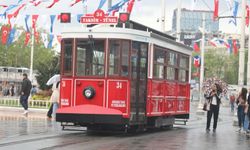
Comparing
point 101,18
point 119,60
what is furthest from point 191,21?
point 119,60

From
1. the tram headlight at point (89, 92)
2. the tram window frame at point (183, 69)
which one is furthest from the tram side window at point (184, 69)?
the tram headlight at point (89, 92)

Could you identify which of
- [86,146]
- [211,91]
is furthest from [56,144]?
[211,91]

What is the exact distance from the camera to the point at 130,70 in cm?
1703

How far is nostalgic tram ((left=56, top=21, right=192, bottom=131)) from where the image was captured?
16828 mm

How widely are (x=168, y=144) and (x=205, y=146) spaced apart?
0.91 m

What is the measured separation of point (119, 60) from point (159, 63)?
6.77 ft

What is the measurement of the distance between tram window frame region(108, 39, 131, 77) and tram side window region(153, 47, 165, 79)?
1.50 metres

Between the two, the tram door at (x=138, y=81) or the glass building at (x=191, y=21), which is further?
the glass building at (x=191, y=21)

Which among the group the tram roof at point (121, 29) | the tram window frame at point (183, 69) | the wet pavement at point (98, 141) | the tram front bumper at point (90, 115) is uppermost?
the tram roof at point (121, 29)

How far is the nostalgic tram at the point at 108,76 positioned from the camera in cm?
1683

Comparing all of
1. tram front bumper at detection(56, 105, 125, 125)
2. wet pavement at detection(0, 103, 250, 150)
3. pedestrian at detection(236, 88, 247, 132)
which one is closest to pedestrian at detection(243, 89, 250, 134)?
pedestrian at detection(236, 88, 247, 132)

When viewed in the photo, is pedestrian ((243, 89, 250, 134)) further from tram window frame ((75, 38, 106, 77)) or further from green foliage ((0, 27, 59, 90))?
green foliage ((0, 27, 59, 90))

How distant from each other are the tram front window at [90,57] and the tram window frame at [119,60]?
0.23 m

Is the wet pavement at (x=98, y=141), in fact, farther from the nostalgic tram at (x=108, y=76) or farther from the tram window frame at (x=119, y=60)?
the tram window frame at (x=119, y=60)
